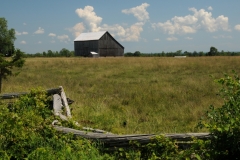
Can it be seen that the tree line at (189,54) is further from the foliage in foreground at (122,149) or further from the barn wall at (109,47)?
the foliage in foreground at (122,149)

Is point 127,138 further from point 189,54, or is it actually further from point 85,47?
point 189,54

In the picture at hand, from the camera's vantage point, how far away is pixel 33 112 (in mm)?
5734

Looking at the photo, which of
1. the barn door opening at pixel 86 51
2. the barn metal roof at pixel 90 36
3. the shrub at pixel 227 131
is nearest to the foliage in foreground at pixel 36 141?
the shrub at pixel 227 131

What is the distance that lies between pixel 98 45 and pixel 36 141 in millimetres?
52841

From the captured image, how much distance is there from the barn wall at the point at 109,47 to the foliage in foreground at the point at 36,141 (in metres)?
52.5

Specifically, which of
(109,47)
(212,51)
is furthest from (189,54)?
(109,47)

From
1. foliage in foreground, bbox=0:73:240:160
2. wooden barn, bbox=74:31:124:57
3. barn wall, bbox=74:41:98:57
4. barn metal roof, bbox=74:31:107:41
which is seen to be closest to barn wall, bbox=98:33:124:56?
wooden barn, bbox=74:31:124:57

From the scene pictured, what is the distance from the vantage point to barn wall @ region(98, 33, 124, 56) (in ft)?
189

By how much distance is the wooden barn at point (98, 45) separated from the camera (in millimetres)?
57500

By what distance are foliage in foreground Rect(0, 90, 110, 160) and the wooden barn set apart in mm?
52261

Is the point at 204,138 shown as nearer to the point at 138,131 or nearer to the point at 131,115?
the point at 138,131

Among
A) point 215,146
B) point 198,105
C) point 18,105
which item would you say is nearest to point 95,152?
point 215,146

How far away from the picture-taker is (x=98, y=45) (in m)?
56.9

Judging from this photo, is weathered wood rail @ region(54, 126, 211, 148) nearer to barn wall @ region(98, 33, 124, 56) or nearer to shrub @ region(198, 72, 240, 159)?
shrub @ region(198, 72, 240, 159)
